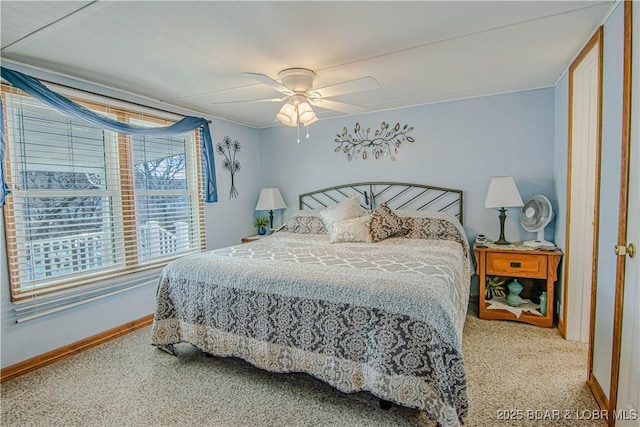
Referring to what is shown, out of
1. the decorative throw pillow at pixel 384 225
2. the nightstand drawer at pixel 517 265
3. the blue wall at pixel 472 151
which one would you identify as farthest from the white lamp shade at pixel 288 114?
the nightstand drawer at pixel 517 265

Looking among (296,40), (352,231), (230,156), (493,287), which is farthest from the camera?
(230,156)

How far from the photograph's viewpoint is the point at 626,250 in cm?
148

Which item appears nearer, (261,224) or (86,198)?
(86,198)

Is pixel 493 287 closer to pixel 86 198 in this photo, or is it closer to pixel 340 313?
pixel 340 313

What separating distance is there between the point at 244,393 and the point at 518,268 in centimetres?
259

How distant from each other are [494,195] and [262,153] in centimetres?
313

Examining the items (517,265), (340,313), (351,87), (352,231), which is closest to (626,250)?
(340,313)

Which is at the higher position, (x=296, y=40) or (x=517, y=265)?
(x=296, y=40)

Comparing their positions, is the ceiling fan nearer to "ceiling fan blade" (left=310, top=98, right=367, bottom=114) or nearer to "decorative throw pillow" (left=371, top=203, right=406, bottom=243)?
"ceiling fan blade" (left=310, top=98, right=367, bottom=114)

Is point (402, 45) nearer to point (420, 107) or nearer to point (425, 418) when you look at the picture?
point (420, 107)

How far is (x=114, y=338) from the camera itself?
2.85 m

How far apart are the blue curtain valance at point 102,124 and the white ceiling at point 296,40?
0.18 metres

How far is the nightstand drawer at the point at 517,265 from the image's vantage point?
9.35 ft

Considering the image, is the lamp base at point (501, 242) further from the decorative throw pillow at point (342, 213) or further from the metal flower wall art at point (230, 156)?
the metal flower wall art at point (230, 156)
